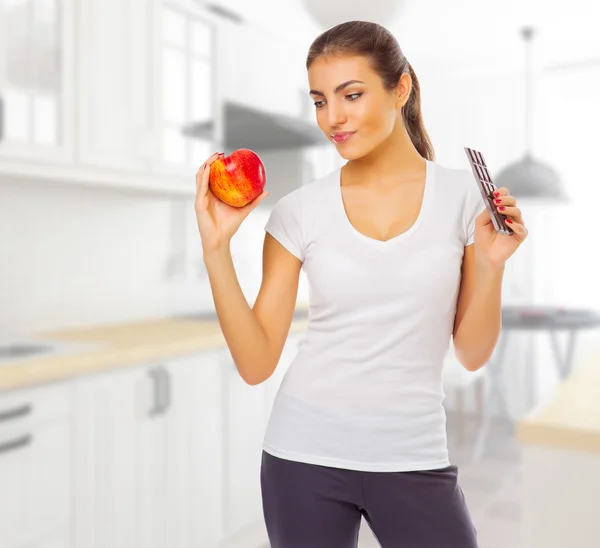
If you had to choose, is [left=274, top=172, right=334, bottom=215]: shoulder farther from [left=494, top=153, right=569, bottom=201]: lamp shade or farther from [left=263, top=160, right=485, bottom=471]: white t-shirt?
[left=494, top=153, right=569, bottom=201]: lamp shade

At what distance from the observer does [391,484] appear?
84 cm

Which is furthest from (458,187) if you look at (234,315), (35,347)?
(35,347)

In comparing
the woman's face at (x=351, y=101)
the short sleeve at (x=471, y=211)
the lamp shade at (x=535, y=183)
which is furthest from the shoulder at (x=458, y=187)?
the lamp shade at (x=535, y=183)

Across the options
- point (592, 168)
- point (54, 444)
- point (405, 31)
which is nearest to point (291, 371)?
point (54, 444)

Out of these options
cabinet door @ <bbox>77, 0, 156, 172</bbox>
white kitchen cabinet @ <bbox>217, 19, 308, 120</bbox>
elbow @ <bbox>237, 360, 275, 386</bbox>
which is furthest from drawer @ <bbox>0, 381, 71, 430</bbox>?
white kitchen cabinet @ <bbox>217, 19, 308, 120</bbox>

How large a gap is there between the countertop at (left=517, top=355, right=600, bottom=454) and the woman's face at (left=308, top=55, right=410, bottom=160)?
53 cm

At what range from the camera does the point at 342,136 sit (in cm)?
85

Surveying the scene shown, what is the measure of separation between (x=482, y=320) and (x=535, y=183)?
3190mm

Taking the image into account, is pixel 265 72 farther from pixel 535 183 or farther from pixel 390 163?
pixel 390 163

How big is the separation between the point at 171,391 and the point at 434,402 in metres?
1.46

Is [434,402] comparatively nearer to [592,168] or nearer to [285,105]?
[285,105]

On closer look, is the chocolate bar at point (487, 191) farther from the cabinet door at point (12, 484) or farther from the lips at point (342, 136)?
the cabinet door at point (12, 484)

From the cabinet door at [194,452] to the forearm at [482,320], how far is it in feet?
4.75

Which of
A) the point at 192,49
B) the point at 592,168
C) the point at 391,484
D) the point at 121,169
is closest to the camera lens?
the point at 391,484
